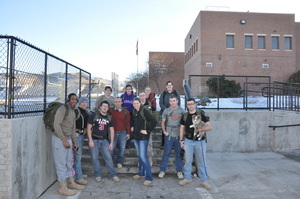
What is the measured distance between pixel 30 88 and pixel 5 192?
1877 mm

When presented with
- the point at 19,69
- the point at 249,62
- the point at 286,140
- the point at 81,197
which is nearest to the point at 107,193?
the point at 81,197

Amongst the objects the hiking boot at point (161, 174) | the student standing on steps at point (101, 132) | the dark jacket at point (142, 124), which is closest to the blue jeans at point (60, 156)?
the student standing on steps at point (101, 132)

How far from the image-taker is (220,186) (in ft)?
15.7

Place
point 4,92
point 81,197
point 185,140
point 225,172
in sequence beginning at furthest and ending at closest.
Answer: point 225,172 → point 185,140 → point 81,197 → point 4,92


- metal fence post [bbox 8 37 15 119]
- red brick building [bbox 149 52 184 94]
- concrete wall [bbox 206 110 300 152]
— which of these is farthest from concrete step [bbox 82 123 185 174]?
red brick building [bbox 149 52 184 94]

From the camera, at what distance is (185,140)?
480cm

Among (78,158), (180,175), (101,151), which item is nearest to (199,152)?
(180,175)

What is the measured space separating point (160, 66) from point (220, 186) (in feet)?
118

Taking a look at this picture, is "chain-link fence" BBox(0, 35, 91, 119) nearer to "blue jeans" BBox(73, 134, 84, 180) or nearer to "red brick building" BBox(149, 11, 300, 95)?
"blue jeans" BBox(73, 134, 84, 180)

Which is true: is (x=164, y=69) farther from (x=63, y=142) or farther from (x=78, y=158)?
(x=63, y=142)

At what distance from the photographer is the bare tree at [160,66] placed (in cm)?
3931

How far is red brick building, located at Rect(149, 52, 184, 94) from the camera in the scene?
39.4 m

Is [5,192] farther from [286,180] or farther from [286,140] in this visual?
[286,140]

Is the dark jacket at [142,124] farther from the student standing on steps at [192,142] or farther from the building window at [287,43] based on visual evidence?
the building window at [287,43]
